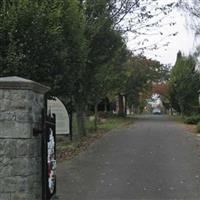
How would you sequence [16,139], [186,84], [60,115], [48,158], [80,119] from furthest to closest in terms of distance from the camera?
[186,84] < [80,119] < [60,115] < [48,158] < [16,139]

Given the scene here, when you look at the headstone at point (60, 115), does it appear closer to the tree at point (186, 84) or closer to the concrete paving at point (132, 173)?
the concrete paving at point (132, 173)

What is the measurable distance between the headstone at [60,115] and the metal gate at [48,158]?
11054 millimetres

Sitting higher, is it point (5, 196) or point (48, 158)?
point (48, 158)

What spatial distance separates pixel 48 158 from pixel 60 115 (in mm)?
11639

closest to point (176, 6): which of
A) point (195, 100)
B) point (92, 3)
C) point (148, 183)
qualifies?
point (92, 3)

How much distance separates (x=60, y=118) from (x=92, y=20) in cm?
467

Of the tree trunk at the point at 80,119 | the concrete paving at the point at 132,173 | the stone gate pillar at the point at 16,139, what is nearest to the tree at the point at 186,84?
the tree trunk at the point at 80,119

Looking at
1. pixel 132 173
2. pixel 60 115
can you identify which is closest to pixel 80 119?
pixel 60 115

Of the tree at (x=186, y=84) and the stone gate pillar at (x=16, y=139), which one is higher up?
the tree at (x=186, y=84)

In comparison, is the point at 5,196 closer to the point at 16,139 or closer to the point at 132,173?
the point at 16,139

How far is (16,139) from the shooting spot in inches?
356

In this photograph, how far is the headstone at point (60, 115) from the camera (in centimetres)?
2102

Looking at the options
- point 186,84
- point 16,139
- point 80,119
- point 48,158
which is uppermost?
point 186,84

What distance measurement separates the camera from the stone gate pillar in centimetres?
903
